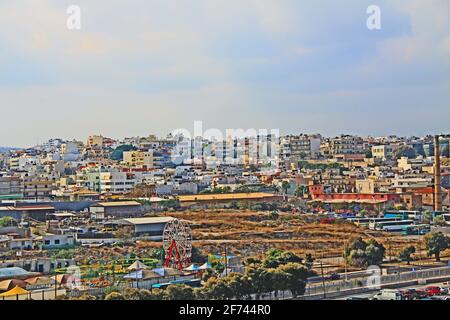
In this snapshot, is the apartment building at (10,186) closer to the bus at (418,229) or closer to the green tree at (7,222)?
the green tree at (7,222)

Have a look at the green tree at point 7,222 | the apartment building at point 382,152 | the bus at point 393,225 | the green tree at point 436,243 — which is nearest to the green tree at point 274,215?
the bus at point 393,225

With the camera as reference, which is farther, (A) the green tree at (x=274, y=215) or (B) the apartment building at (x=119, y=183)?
(B) the apartment building at (x=119, y=183)

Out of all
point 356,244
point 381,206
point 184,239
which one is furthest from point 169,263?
point 381,206

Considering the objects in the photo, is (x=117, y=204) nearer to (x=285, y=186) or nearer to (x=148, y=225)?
(x=148, y=225)

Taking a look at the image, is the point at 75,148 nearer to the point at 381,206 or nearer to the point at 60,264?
the point at 60,264

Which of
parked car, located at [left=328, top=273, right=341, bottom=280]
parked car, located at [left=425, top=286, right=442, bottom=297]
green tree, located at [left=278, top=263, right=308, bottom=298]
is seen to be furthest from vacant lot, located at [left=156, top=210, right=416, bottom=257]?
parked car, located at [left=425, top=286, right=442, bottom=297]
